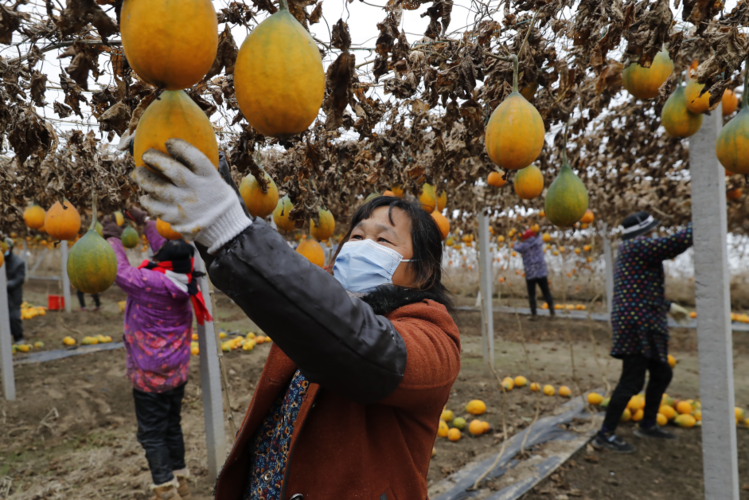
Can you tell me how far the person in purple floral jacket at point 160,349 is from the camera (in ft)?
11.2

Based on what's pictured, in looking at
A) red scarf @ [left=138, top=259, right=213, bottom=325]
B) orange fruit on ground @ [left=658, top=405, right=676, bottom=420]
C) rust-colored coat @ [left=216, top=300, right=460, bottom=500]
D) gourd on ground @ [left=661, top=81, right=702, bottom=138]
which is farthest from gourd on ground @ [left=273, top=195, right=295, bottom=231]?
orange fruit on ground @ [left=658, top=405, right=676, bottom=420]

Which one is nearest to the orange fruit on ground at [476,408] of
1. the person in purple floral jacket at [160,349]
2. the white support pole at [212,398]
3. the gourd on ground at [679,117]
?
the white support pole at [212,398]

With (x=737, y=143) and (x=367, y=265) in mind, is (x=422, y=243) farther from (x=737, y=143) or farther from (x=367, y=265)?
(x=737, y=143)

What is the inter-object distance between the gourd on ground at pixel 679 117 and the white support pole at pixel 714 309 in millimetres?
318

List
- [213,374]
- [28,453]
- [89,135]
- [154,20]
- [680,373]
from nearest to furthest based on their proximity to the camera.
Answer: [154,20] < [89,135] < [213,374] < [28,453] < [680,373]

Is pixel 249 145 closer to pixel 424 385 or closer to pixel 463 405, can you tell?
pixel 424 385

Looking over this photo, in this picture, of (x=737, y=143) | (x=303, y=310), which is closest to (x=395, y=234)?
(x=303, y=310)

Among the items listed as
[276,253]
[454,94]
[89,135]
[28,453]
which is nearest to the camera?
[276,253]

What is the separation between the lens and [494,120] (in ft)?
5.37

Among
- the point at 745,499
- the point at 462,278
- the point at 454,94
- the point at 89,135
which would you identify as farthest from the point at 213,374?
the point at 462,278

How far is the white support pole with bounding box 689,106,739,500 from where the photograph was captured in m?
2.60

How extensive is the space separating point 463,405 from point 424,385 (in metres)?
4.96

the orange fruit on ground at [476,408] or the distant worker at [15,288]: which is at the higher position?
the distant worker at [15,288]

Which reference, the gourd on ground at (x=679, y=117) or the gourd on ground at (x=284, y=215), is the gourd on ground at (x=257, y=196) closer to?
the gourd on ground at (x=284, y=215)
